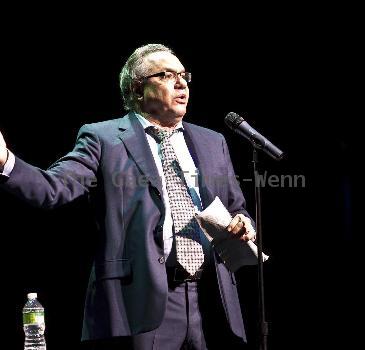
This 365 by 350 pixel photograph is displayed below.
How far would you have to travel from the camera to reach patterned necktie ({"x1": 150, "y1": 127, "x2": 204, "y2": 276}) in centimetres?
242

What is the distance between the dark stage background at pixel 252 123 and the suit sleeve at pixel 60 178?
1100 millimetres

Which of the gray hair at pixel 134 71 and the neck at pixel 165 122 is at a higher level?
the gray hair at pixel 134 71

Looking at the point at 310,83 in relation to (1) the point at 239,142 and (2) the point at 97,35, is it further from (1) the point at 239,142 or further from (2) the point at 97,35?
(2) the point at 97,35

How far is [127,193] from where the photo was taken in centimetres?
247

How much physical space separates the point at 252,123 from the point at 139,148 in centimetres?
169

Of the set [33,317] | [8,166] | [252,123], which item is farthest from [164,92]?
[252,123]

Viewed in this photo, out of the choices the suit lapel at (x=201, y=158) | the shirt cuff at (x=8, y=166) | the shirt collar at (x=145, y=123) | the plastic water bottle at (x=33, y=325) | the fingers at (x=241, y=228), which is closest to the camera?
the shirt cuff at (x=8, y=166)

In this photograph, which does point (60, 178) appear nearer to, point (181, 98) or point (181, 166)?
point (181, 166)

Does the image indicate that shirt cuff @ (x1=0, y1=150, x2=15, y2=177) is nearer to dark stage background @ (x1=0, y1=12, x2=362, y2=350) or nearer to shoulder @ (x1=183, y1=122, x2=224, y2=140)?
shoulder @ (x1=183, y1=122, x2=224, y2=140)

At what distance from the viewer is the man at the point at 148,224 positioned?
7.54 ft

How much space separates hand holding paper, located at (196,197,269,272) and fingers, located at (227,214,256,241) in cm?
3

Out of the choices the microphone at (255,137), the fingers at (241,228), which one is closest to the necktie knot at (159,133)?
the microphone at (255,137)

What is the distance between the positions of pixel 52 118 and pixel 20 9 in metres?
0.64

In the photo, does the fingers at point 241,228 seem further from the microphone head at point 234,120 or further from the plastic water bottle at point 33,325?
the plastic water bottle at point 33,325
